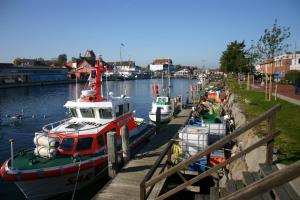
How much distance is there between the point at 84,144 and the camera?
1350 centimetres

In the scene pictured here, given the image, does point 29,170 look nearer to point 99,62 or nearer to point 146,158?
point 146,158

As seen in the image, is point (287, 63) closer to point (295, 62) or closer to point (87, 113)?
point (295, 62)

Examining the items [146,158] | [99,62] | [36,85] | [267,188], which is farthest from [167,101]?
[36,85]

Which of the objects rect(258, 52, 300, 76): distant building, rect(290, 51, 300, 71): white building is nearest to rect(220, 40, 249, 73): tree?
rect(258, 52, 300, 76): distant building

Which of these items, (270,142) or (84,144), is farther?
(84,144)

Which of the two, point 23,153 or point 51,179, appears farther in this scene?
point 23,153

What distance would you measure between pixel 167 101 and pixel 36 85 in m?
78.6

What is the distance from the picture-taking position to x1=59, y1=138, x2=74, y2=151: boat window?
13281mm

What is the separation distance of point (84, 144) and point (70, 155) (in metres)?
0.86

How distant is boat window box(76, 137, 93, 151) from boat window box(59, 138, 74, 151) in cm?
34

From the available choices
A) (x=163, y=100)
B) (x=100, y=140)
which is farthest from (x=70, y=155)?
(x=163, y=100)

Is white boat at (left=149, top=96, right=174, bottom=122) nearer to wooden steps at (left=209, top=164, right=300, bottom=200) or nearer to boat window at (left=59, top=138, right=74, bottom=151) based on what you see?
boat window at (left=59, top=138, right=74, bottom=151)

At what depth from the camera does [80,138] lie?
1342 cm

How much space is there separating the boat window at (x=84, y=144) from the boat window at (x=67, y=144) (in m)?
0.34
